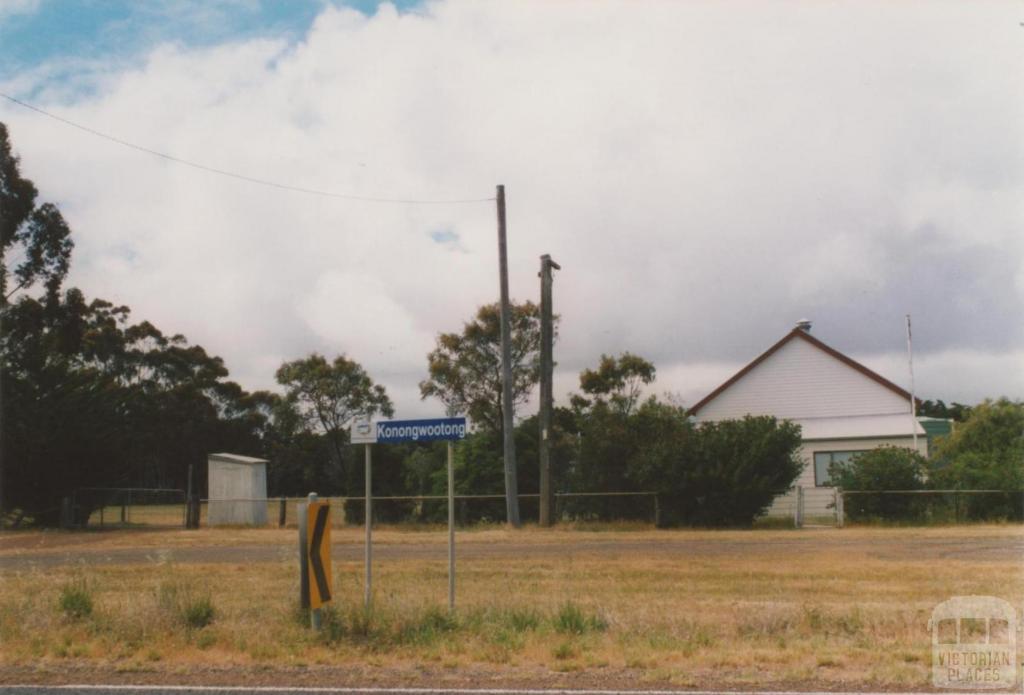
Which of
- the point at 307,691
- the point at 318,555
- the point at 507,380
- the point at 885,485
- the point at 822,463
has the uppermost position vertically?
the point at 507,380

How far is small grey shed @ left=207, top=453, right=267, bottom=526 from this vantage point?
3303 centimetres

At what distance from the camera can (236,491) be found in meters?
34.5

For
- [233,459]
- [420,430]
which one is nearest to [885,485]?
[233,459]

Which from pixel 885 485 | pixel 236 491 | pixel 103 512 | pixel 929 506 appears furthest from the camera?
pixel 103 512

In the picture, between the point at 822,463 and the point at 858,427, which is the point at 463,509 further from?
the point at 858,427

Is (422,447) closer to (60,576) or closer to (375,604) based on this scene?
(60,576)

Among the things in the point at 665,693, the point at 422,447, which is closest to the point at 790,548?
the point at 665,693

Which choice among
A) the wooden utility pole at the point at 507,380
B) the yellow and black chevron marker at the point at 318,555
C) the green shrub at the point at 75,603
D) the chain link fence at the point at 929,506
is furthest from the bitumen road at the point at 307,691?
the chain link fence at the point at 929,506

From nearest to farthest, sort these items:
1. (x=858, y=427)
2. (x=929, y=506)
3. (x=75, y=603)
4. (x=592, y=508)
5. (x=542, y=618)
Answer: (x=542, y=618)
(x=75, y=603)
(x=929, y=506)
(x=592, y=508)
(x=858, y=427)

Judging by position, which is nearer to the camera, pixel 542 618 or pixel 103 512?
pixel 542 618

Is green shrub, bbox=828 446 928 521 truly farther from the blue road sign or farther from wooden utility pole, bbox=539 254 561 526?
the blue road sign

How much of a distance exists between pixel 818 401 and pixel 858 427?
6.18 ft

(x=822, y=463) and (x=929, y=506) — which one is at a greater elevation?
(x=822, y=463)

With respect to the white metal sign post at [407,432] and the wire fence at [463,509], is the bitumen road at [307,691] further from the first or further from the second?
the wire fence at [463,509]
